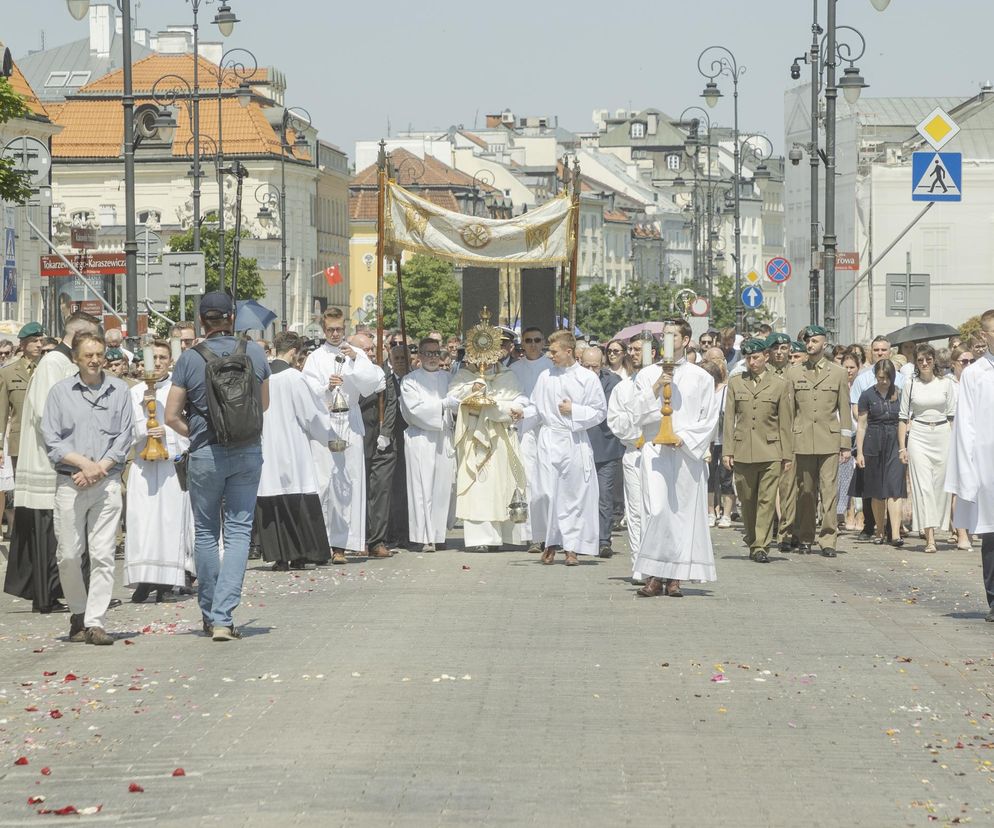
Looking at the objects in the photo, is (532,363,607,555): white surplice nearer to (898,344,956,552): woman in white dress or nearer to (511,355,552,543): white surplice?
(511,355,552,543): white surplice

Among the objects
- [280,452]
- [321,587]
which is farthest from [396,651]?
[280,452]

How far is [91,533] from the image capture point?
40.7 feet

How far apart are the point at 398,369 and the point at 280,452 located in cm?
258

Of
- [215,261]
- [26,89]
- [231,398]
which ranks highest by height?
[26,89]

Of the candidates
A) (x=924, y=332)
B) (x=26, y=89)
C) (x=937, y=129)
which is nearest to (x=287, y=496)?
(x=924, y=332)

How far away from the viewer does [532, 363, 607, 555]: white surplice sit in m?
17.7

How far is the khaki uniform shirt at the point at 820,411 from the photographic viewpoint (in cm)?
1942

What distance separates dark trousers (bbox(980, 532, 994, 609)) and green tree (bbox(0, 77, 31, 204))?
16.6 metres

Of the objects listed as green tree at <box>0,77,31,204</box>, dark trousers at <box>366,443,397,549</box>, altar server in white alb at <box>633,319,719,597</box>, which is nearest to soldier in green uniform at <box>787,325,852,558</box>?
dark trousers at <box>366,443,397,549</box>

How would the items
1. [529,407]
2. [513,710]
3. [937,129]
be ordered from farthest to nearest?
[937,129] < [529,407] < [513,710]

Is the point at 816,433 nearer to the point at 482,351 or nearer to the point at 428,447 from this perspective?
the point at 482,351

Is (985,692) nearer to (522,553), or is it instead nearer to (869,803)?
(869,803)

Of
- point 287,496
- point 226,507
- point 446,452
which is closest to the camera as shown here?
point 226,507

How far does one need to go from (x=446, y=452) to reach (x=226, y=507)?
7374 millimetres
